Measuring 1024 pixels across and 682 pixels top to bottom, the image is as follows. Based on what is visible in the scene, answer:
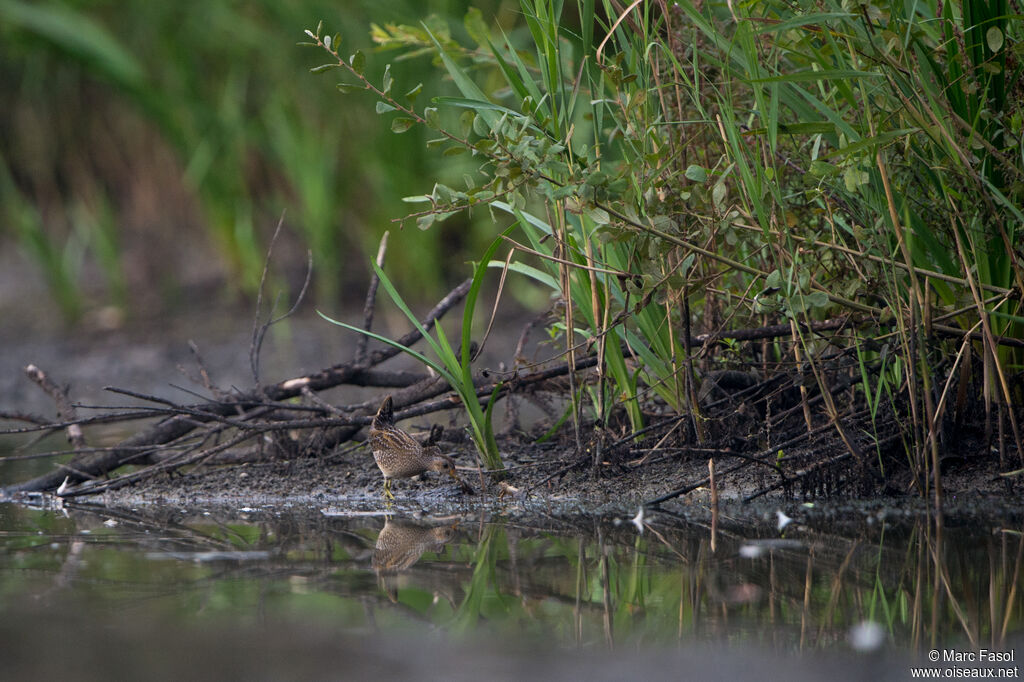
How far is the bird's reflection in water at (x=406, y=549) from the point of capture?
6.53 feet

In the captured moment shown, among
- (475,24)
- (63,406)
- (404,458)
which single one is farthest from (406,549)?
(63,406)

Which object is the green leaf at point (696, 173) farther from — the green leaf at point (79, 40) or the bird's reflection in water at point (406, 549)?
the green leaf at point (79, 40)

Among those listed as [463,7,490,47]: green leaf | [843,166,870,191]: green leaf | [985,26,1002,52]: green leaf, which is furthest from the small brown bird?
[985,26,1002,52]: green leaf

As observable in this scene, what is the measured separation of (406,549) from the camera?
7.50 feet

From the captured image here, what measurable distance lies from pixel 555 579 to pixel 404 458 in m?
0.90

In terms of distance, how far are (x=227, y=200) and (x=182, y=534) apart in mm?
3596

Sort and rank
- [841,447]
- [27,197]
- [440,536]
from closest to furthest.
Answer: [440,536] < [841,447] < [27,197]

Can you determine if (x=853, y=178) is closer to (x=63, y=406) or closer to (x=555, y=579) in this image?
(x=555, y=579)

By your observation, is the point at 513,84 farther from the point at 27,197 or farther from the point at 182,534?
the point at 27,197

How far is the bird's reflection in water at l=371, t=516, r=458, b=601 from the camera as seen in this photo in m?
1.99

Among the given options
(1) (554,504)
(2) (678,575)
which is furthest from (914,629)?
(1) (554,504)

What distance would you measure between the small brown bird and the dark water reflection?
0.26 meters

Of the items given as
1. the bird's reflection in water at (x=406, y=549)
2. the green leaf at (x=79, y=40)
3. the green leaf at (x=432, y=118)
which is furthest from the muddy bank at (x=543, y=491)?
the green leaf at (x=79, y=40)

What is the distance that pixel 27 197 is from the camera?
654 centimetres
